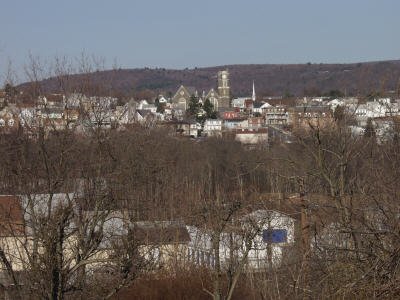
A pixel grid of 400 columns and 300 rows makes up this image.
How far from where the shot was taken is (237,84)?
165m

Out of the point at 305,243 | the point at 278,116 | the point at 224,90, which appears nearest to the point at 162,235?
the point at 305,243

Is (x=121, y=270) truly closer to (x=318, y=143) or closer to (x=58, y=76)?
(x=318, y=143)

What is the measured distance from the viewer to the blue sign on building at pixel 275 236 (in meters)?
8.86

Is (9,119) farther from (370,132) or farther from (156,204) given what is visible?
(370,132)

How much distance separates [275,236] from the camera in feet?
32.2

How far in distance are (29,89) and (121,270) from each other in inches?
246

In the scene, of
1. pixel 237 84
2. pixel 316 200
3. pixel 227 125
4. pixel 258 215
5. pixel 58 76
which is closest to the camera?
pixel 316 200

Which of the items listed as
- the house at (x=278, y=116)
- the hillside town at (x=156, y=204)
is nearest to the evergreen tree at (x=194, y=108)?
the house at (x=278, y=116)

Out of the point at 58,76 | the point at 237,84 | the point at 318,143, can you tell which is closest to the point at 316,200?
the point at 318,143

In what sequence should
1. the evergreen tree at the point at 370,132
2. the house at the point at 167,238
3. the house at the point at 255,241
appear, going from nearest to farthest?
the house at the point at 255,241
the evergreen tree at the point at 370,132
the house at the point at 167,238

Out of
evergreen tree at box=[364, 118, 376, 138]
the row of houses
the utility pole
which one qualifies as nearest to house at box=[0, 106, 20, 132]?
the row of houses

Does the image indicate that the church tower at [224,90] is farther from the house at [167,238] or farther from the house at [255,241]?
the house at [255,241]

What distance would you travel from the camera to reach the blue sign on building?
29.1 feet

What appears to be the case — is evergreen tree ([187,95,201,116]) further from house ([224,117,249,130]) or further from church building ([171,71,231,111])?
church building ([171,71,231,111])
